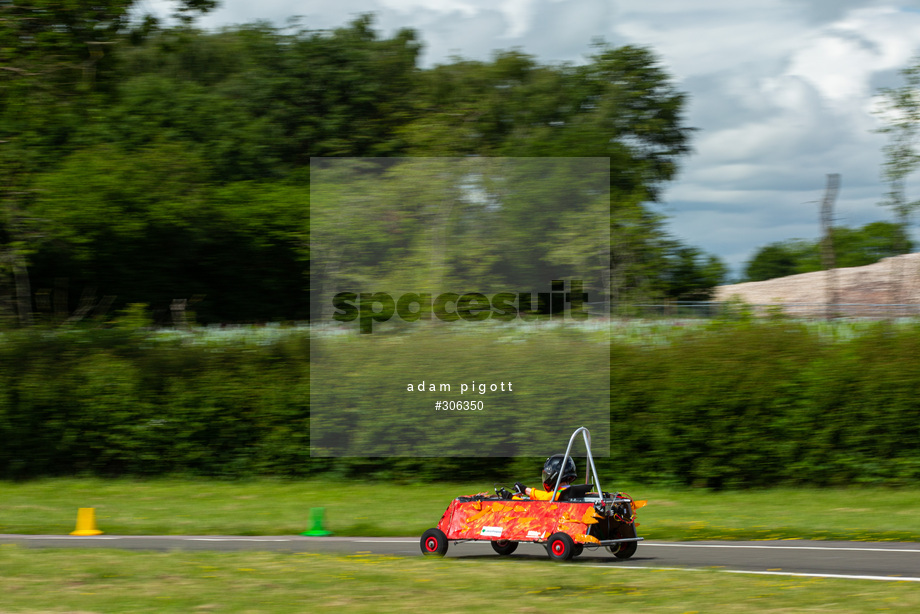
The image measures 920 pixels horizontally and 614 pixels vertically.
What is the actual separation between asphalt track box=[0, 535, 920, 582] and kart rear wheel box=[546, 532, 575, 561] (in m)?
0.27

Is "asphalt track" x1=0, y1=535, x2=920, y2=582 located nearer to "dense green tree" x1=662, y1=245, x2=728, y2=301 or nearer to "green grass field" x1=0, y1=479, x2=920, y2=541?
"green grass field" x1=0, y1=479, x2=920, y2=541

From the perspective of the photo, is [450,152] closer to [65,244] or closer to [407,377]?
[407,377]

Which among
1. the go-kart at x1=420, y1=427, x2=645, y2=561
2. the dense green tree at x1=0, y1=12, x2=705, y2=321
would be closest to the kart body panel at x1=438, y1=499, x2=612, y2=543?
the go-kart at x1=420, y1=427, x2=645, y2=561

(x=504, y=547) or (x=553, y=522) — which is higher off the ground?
(x=553, y=522)

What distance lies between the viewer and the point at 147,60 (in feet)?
137

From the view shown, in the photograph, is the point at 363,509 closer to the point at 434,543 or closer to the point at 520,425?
the point at 520,425

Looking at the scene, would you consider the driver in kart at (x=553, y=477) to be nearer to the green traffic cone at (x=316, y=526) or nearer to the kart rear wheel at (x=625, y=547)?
the kart rear wheel at (x=625, y=547)

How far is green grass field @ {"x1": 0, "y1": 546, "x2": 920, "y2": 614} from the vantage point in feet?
22.7

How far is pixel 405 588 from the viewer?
7707 mm

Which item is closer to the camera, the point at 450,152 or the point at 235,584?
the point at 235,584

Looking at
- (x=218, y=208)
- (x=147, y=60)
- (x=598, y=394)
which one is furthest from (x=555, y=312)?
(x=147, y=60)

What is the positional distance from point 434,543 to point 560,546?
1.43m

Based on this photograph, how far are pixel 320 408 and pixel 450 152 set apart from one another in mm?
9860

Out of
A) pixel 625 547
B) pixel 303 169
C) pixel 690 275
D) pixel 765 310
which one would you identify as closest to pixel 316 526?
pixel 625 547
